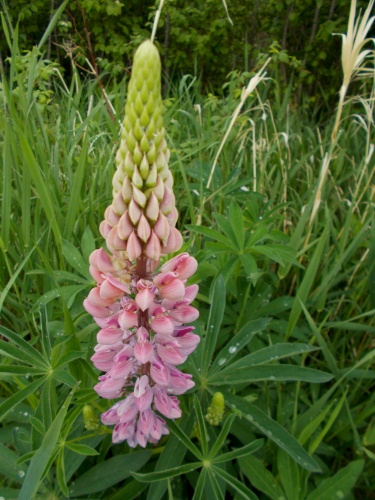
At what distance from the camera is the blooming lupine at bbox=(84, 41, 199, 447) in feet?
3.04

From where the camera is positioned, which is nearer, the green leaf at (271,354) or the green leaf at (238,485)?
the green leaf at (238,485)

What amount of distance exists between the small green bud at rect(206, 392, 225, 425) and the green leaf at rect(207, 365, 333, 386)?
6 cm

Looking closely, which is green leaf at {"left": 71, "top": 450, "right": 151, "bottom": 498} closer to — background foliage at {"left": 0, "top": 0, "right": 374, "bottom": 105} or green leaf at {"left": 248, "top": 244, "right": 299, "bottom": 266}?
green leaf at {"left": 248, "top": 244, "right": 299, "bottom": 266}

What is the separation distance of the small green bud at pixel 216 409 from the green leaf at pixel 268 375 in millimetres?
59

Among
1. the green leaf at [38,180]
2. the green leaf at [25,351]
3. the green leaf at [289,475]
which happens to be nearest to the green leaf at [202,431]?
the green leaf at [289,475]

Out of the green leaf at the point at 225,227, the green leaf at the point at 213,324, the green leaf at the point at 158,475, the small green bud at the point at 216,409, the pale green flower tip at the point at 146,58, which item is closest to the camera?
the pale green flower tip at the point at 146,58

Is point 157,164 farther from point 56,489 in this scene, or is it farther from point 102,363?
point 56,489

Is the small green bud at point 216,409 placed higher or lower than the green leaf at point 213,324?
lower

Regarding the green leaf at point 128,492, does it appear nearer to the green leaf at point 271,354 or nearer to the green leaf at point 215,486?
the green leaf at point 215,486

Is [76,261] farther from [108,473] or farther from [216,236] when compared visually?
[108,473]

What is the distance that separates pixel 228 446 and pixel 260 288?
593 mm

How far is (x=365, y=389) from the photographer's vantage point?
1.56 meters

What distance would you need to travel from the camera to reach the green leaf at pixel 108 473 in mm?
1178

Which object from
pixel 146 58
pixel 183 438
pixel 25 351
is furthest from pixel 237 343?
pixel 146 58
